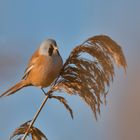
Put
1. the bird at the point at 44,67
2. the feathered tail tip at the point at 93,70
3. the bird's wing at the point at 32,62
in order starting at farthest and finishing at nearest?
the bird's wing at the point at 32,62 → the bird at the point at 44,67 → the feathered tail tip at the point at 93,70

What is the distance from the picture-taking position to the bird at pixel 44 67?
2.07 meters

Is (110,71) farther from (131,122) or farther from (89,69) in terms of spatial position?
(131,122)

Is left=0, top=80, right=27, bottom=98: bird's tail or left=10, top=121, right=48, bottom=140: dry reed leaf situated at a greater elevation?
left=0, top=80, right=27, bottom=98: bird's tail

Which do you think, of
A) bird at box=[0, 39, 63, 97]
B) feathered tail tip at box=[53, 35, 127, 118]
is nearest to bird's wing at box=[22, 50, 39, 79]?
bird at box=[0, 39, 63, 97]

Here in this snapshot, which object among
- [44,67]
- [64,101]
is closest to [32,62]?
[44,67]

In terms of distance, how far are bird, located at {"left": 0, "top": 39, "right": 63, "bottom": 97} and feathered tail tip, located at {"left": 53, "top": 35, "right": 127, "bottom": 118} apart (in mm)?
219

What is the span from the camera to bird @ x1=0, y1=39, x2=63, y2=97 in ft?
6.79

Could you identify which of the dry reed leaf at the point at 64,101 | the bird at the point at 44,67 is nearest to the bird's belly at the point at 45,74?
Result: the bird at the point at 44,67

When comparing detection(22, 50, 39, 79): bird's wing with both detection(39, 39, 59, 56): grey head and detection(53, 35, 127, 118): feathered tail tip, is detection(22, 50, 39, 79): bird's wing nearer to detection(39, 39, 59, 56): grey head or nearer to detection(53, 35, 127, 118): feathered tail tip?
detection(39, 39, 59, 56): grey head

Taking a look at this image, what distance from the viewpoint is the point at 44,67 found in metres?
2.23

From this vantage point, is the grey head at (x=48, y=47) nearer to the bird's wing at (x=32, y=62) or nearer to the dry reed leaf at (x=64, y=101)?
the bird's wing at (x=32, y=62)

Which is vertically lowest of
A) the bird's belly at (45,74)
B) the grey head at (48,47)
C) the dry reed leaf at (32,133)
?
the dry reed leaf at (32,133)

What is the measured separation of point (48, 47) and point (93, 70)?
681mm

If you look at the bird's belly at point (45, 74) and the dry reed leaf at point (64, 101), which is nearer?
the dry reed leaf at point (64, 101)
